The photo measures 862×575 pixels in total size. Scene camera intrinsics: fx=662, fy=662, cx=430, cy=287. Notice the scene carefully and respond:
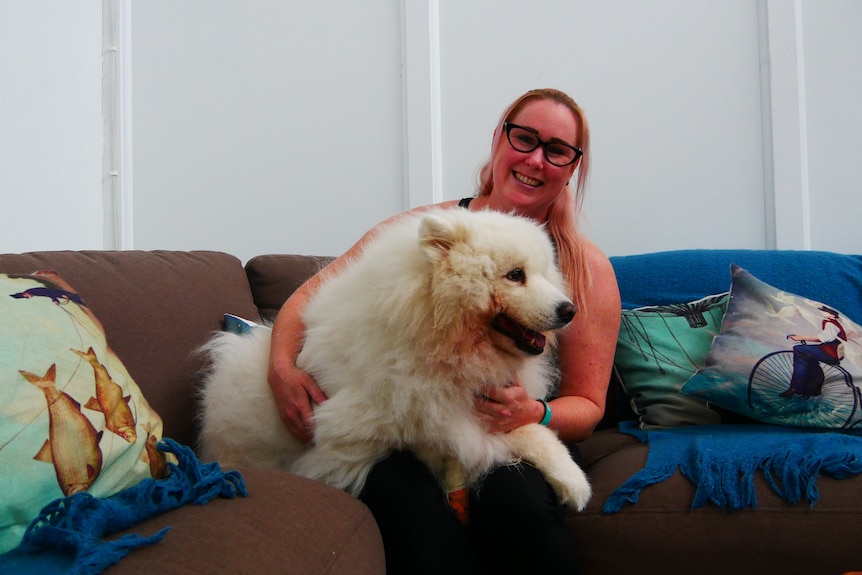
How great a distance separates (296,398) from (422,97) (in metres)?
2.22

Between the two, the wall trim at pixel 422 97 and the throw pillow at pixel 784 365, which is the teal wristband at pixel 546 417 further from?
the wall trim at pixel 422 97

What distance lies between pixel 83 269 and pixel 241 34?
7.38 ft

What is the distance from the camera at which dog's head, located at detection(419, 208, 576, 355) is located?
1.48 meters

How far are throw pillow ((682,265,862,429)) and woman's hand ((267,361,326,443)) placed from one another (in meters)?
1.21

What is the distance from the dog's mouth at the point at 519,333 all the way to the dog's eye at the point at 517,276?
0.29 feet

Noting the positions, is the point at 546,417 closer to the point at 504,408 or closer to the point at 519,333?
the point at 504,408

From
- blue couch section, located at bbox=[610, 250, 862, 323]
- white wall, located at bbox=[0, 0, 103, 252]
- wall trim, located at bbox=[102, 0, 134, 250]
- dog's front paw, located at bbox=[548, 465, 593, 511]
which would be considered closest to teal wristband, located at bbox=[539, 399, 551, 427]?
dog's front paw, located at bbox=[548, 465, 593, 511]

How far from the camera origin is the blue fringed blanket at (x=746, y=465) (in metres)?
1.58

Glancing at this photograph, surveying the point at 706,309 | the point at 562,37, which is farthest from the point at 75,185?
the point at 706,309

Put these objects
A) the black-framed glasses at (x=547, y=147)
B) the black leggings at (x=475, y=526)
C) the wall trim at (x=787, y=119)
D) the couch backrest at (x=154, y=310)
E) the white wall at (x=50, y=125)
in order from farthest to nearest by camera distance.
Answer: the white wall at (x=50, y=125) < the wall trim at (x=787, y=119) < the black-framed glasses at (x=547, y=147) < the couch backrest at (x=154, y=310) < the black leggings at (x=475, y=526)

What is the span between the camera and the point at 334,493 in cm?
147

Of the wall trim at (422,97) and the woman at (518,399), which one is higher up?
the wall trim at (422,97)

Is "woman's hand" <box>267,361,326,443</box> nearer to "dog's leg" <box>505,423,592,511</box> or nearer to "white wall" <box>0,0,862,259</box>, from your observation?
"dog's leg" <box>505,423,592,511</box>

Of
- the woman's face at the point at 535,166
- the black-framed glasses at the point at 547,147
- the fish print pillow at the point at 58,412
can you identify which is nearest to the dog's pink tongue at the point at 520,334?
the woman's face at the point at 535,166
